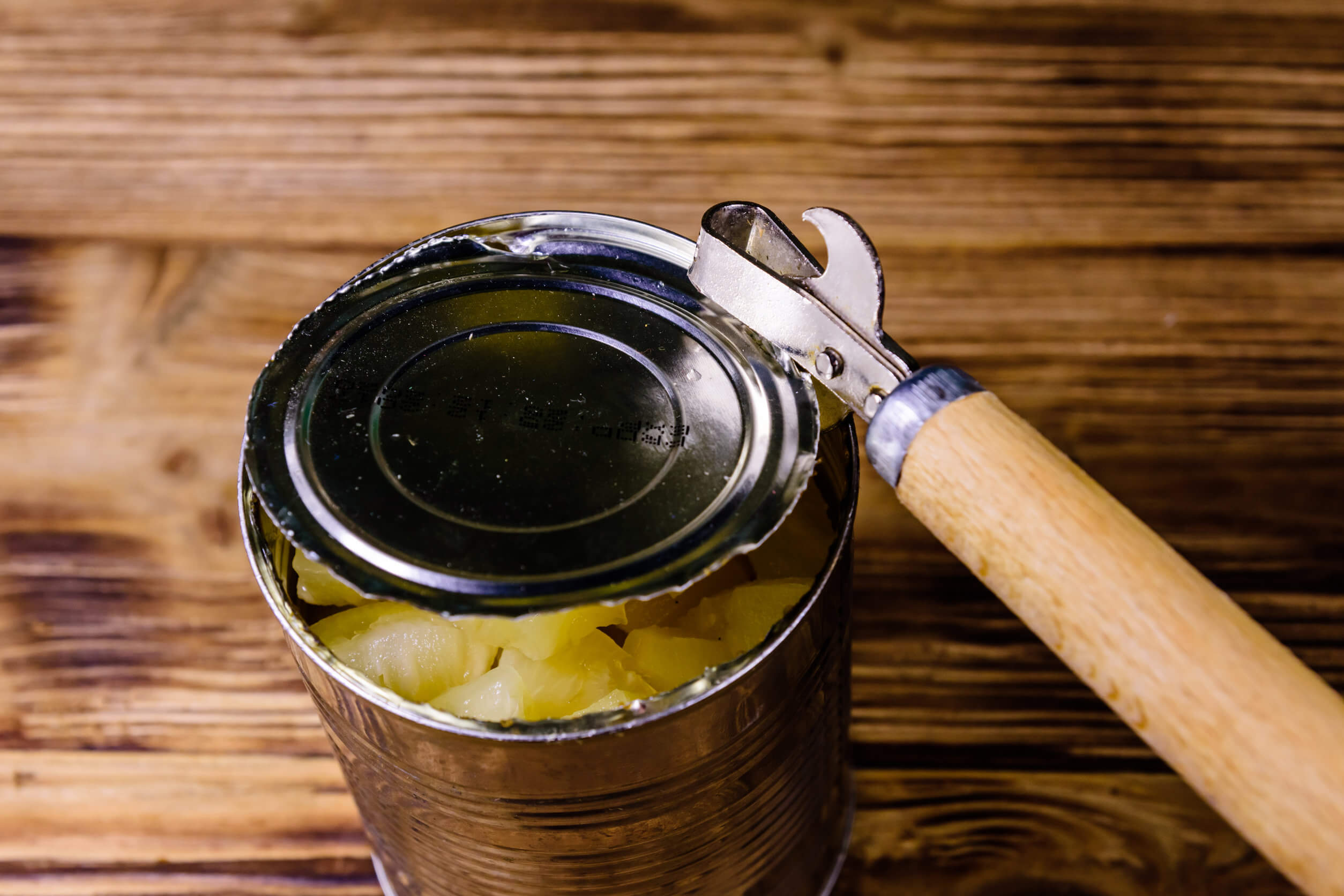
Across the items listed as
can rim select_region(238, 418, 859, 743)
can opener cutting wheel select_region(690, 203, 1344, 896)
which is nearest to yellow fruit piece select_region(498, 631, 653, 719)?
can rim select_region(238, 418, 859, 743)

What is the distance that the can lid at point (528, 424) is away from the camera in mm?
861

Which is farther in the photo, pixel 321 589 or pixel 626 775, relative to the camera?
pixel 321 589

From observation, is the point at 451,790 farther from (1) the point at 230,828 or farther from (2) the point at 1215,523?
(2) the point at 1215,523

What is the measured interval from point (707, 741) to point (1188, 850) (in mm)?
625

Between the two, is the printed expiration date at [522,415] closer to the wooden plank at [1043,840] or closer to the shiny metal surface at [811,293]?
the shiny metal surface at [811,293]

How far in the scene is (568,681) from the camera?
3.10 ft

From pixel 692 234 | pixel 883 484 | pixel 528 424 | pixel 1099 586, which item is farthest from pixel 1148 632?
pixel 692 234

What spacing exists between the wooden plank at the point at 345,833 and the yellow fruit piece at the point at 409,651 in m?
0.40

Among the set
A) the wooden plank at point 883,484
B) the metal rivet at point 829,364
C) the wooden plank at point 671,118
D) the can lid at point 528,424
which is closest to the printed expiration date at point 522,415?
the can lid at point 528,424

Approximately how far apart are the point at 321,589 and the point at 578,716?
0.29 metres

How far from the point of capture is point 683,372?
998 millimetres

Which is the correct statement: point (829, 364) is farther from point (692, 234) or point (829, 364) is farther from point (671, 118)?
point (671, 118)

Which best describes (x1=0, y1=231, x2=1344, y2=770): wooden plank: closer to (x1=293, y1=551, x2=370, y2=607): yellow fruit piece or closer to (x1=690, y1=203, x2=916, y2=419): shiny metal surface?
Answer: (x1=293, y1=551, x2=370, y2=607): yellow fruit piece

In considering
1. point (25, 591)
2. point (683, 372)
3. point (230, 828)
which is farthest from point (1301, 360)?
point (25, 591)
